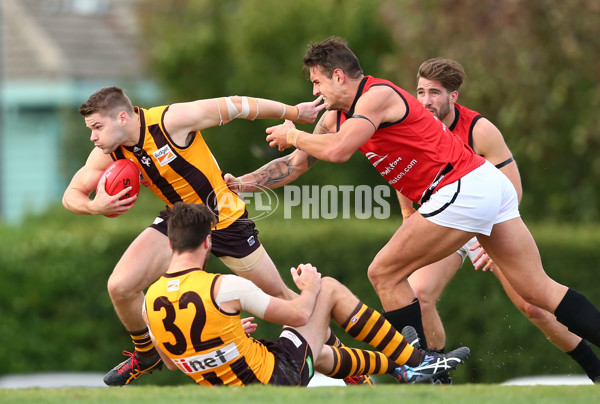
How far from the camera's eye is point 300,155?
310 inches

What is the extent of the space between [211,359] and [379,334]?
1.34m

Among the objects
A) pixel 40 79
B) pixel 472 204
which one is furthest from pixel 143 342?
pixel 40 79

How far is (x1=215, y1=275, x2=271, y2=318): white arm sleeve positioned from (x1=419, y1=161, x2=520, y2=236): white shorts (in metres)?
1.42

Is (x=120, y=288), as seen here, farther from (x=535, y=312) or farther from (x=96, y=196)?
(x=535, y=312)

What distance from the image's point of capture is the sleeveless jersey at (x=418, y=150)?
683cm

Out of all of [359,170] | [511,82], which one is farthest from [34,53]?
[511,82]

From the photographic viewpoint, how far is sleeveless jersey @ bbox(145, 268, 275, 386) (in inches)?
241

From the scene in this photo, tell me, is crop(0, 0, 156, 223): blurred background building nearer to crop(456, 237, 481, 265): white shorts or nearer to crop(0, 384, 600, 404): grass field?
crop(456, 237, 481, 265): white shorts

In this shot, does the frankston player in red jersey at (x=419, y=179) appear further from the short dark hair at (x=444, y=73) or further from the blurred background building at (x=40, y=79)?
the blurred background building at (x=40, y=79)

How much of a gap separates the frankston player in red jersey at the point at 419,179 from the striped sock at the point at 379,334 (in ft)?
0.75

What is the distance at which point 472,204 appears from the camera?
22.0 ft

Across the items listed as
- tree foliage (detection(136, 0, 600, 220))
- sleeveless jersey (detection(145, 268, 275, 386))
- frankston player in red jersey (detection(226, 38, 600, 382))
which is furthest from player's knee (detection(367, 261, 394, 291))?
tree foliage (detection(136, 0, 600, 220))

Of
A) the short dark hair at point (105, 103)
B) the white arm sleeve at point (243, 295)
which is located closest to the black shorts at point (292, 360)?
the white arm sleeve at point (243, 295)

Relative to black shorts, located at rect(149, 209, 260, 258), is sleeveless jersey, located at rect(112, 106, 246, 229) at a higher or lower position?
higher
